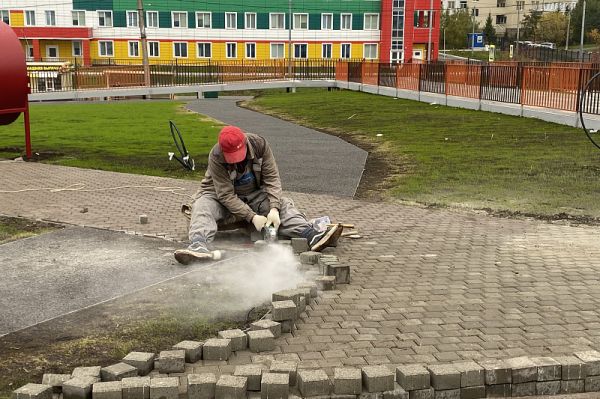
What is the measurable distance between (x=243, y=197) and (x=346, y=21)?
6414cm

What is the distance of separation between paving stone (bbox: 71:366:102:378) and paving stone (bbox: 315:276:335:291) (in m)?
2.16

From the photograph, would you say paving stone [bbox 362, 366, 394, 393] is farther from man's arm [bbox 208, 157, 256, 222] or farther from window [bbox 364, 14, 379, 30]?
window [bbox 364, 14, 379, 30]

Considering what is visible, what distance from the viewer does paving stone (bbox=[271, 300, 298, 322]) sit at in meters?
4.75

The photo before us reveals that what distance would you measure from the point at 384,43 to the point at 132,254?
2581 inches

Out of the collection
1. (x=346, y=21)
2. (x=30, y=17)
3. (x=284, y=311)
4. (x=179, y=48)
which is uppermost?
(x=30, y=17)

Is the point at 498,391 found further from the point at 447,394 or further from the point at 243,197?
the point at 243,197

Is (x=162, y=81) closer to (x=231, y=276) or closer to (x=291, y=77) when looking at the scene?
(x=291, y=77)

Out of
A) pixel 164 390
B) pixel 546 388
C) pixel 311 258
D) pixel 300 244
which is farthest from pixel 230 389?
pixel 300 244

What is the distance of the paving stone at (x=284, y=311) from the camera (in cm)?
475

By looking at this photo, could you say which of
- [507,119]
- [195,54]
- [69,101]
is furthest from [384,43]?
[507,119]

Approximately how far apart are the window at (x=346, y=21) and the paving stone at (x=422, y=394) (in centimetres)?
6721

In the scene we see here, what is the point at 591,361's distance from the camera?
165 inches

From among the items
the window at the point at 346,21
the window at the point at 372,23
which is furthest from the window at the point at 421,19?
Result: the window at the point at 346,21

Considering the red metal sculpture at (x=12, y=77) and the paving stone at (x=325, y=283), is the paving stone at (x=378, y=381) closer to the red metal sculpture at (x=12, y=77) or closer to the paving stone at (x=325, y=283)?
the paving stone at (x=325, y=283)
